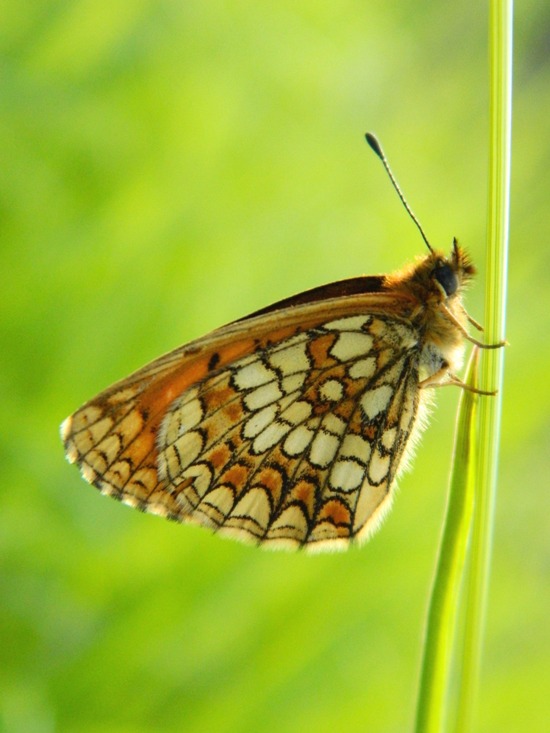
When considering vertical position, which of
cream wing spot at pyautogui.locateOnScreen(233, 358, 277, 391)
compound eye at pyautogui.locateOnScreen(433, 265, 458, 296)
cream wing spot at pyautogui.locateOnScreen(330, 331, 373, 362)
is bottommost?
cream wing spot at pyautogui.locateOnScreen(233, 358, 277, 391)

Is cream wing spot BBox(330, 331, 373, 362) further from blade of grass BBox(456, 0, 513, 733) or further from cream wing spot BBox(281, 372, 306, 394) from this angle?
blade of grass BBox(456, 0, 513, 733)

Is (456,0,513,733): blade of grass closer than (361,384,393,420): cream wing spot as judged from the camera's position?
Yes

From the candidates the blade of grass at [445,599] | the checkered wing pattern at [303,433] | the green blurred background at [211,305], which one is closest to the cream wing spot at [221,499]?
the checkered wing pattern at [303,433]

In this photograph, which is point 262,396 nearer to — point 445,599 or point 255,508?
point 255,508

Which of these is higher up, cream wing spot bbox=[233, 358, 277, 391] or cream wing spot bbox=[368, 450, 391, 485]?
cream wing spot bbox=[233, 358, 277, 391]

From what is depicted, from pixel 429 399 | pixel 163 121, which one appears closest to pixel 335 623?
pixel 429 399

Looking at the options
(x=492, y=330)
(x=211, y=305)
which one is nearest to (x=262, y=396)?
(x=211, y=305)

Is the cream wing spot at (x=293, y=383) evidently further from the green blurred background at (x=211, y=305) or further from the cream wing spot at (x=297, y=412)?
the green blurred background at (x=211, y=305)

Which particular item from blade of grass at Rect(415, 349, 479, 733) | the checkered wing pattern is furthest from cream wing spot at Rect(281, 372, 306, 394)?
blade of grass at Rect(415, 349, 479, 733)
